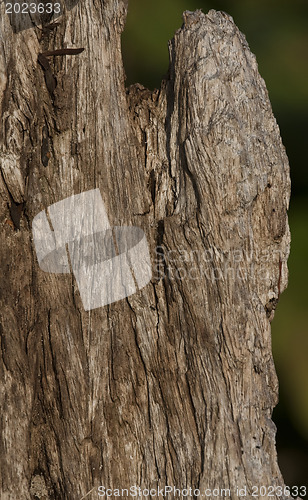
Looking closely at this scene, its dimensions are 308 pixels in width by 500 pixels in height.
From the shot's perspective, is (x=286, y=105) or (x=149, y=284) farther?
(x=286, y=105)

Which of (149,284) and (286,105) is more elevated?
(286,105)

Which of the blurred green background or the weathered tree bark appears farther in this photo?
the blurred green background

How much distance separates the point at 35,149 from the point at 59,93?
0.14 meters

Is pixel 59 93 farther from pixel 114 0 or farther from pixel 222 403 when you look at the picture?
pixel 222 403

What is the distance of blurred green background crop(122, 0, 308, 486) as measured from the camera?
244 centimetres

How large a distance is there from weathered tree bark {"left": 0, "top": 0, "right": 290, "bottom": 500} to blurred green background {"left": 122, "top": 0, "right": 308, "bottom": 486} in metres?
1.11

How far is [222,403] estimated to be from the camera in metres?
1.29

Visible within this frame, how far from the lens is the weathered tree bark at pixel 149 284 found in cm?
130

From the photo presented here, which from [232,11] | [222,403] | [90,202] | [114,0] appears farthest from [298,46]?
[222,403]

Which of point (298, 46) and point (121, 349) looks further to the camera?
point (298, 46)

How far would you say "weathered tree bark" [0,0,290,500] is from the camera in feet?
4.28

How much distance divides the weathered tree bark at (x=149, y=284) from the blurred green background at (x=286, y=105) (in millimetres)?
1108

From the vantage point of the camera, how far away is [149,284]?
1.36m

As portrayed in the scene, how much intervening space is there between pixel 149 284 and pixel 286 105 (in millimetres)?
1626
